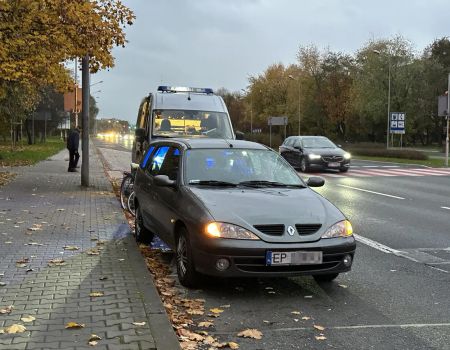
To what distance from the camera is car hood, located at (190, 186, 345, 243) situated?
5445 millimetres

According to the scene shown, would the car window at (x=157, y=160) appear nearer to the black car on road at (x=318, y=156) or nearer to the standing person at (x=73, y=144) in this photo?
the standing person at (x=73, y=144)

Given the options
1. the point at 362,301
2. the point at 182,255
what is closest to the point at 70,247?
the point at 182,255

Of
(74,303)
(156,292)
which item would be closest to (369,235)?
(156,292)

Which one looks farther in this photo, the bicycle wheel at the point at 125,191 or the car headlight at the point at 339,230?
the bicycle wheel at the point at 125,191

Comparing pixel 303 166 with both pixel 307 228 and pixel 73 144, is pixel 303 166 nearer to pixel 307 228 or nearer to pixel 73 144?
pixel 73 144

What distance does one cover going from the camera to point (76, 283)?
5.77 m

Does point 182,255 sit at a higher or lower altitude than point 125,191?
lower

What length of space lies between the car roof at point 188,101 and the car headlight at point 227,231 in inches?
322

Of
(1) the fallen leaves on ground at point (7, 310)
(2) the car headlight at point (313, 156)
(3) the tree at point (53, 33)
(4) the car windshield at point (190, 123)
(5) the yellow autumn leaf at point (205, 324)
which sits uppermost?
(3) the tree at point (53, 33)

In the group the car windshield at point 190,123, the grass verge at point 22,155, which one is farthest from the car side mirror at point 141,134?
the grass verge at point 22,155

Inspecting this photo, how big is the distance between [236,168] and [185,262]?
1.43 meters

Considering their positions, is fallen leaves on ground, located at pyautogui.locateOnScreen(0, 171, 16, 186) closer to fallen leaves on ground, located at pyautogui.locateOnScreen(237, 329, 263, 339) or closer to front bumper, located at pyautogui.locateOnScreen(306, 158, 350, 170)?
front bumper, located at pyautogui.locateOnScreen(306, 158, 350, 170)

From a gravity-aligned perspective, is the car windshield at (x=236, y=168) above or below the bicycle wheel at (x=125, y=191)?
above

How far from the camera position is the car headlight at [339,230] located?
5.63 metres
